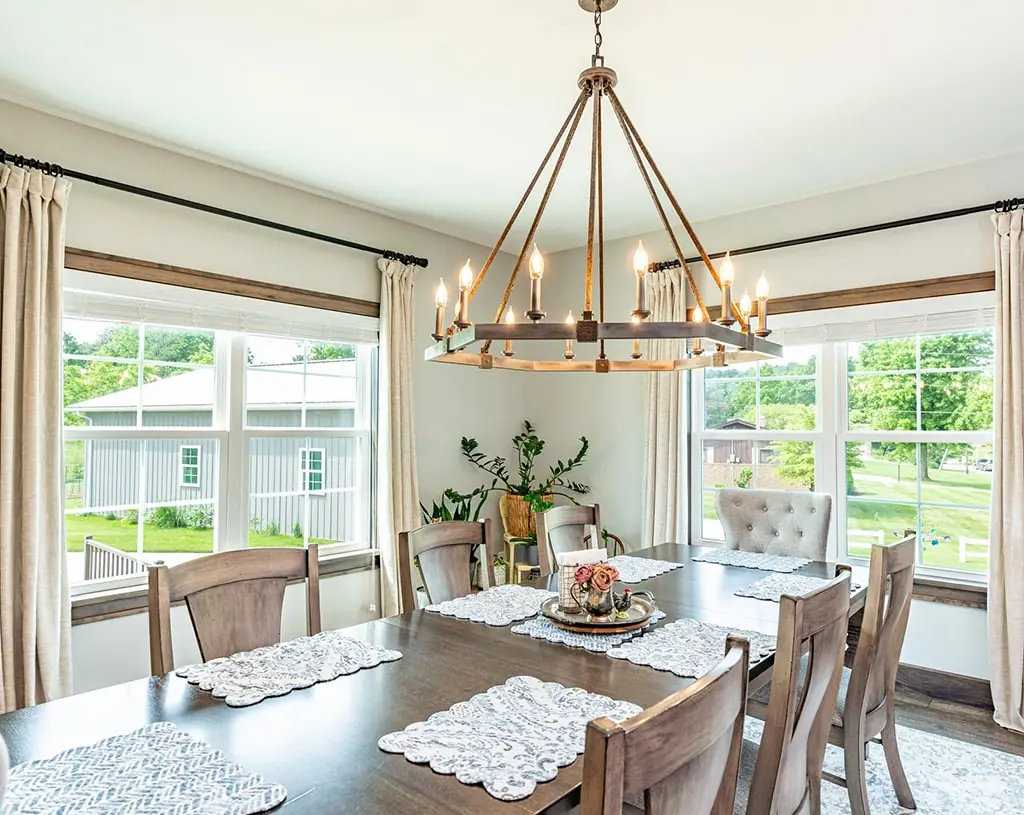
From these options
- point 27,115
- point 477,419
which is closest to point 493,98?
point 27,115

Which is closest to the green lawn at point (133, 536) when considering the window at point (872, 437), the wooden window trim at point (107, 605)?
the wooden window trim at point (107, 605)

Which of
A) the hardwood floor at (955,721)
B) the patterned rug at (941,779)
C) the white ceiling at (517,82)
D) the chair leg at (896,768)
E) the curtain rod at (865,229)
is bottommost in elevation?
the hardwood floor at (955,721)

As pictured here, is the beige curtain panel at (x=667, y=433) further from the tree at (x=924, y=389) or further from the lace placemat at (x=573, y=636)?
the lace placemat at (x=573, y=636)

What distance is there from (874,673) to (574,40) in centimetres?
229

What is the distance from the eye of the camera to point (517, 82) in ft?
8.25

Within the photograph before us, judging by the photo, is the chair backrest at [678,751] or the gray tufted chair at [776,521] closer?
the chair backrest at [678,751]

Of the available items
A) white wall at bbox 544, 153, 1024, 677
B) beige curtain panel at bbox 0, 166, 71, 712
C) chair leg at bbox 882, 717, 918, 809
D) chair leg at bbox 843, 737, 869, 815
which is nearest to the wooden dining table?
chair leg at bbox 843, 737, 869, 815

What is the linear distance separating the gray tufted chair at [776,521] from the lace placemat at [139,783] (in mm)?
2709

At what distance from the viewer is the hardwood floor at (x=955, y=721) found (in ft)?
9.46

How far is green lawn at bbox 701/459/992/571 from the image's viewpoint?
334 centimetres

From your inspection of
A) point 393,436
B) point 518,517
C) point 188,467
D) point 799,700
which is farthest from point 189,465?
point 799,700

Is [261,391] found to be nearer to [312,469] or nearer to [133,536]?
[312,469]

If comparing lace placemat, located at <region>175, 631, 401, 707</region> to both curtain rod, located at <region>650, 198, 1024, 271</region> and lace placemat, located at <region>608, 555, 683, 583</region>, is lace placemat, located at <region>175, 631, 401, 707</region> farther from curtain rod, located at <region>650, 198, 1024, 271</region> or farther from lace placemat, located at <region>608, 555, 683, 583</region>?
curtain rod, located at <region>650, 198, 1024, 271</region>

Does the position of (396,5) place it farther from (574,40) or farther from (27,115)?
(27,115)
